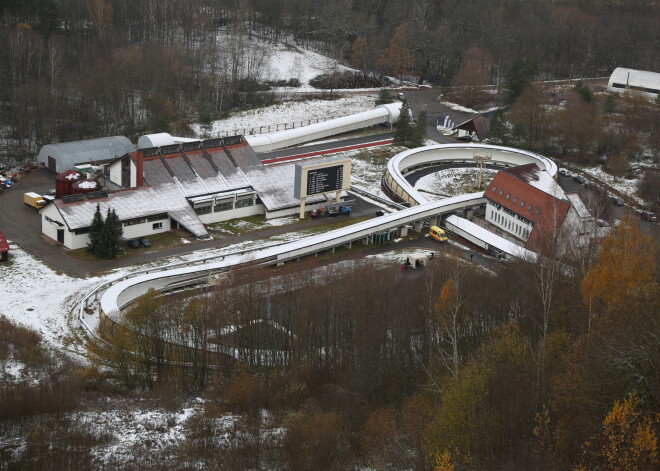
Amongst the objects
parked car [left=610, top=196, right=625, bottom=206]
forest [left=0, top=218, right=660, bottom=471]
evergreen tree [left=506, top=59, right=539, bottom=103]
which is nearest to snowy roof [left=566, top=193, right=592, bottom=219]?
parked car [left=610, top=196, right=625, bottom=206]

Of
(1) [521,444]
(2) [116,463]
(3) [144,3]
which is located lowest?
(2) [116,463]

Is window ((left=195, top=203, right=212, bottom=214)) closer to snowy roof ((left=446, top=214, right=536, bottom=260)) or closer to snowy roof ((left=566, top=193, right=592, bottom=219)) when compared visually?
snowy roof ((left=446, top=214, right=536, bottom=260))

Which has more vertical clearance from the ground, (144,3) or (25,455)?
(144,3)

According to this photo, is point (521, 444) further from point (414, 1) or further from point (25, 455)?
point (414, 1)

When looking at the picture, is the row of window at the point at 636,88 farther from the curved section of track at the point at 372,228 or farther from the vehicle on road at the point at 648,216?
the vehicle on road at the point at 648,216

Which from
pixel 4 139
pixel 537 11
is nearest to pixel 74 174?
pixel 4 139
